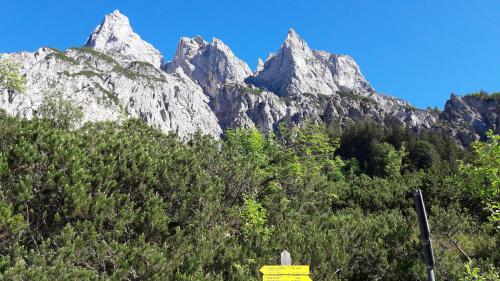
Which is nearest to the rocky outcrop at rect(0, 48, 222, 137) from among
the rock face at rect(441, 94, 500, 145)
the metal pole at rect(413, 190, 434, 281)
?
the rock face at rect(441, 94, 500, 145)

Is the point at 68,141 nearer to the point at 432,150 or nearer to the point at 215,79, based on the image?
the point at 432,150

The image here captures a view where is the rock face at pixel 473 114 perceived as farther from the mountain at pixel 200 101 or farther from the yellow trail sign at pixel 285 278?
the yellow trail sign at pixel 285 278

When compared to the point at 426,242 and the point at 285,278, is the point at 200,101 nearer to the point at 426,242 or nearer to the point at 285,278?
the point at 285,278

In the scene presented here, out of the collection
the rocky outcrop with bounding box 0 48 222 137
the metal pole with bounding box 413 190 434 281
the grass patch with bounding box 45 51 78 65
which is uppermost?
the grass patch with bounding box 45 51 78 65

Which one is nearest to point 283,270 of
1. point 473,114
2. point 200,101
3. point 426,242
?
point 426,242

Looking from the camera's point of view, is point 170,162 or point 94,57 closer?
point 170,162

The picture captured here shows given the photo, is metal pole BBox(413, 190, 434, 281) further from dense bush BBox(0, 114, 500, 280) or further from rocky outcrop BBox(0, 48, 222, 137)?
rocky outcrop BBox(0, 48, 222, 137)

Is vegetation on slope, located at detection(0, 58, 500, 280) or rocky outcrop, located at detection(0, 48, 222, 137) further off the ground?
rocky outcrop, located at detection(0, 48, 222, 137)

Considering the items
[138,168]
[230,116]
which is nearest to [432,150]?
[138,168]

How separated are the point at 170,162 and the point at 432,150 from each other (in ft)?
206

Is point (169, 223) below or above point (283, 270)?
above

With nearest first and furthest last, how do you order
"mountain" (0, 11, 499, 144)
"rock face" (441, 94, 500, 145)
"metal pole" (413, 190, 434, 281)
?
1. "metal pole" (413, 190, 434, 281)
2. "rock face" (441, 94, 500, 145)
3. "mountain" (0, 11, 499, 144)

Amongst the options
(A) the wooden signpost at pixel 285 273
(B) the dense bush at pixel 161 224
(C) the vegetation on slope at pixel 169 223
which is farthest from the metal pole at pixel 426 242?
(B) the dense bush at pixel 161 224

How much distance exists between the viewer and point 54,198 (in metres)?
11.1
